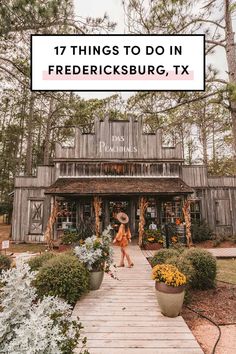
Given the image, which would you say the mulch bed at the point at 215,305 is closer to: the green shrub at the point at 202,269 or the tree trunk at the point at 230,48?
the green shrub at the point at 202,269

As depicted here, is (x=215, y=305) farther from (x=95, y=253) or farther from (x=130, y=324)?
(x=95, y=253)

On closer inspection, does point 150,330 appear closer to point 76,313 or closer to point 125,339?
point 125,339

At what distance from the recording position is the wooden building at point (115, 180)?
17625 millimetres

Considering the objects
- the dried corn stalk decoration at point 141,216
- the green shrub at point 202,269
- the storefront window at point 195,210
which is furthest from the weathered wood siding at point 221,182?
the green shrub at point 202,269

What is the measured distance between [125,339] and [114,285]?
10.1ft

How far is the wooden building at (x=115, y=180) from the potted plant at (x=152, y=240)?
2695 mm

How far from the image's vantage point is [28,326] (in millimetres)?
2682

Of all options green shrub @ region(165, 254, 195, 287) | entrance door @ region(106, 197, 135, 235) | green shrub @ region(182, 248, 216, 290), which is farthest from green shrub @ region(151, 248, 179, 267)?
entrance door @ region(106, 197, 135, 235)

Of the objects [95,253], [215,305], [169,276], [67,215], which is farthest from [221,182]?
[169,276]

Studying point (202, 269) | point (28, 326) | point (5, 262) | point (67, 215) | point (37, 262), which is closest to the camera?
point (28, 326)

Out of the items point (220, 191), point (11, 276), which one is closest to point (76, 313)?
point (11, 276)

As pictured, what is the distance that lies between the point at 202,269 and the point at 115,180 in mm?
10272

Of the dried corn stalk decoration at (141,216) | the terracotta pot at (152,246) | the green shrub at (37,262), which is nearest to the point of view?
the green shrub at (37,262)

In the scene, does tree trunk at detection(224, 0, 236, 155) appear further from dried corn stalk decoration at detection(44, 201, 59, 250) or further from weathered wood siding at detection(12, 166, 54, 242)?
weathered wood siding at detection(12, 166, 54, 242)
